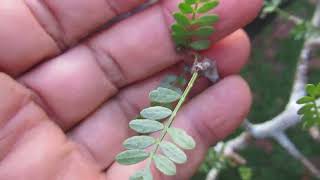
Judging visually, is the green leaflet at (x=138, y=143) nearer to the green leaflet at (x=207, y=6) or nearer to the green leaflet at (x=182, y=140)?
the green leaflet at (x=182, y=140)

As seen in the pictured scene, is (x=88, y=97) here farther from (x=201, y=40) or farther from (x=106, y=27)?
(x=201, y=40)

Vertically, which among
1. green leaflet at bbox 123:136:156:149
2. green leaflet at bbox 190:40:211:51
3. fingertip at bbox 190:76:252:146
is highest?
green leaflet at bbox 123:136:156:149

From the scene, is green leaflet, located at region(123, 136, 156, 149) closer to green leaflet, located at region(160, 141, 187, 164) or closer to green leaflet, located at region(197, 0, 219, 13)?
green leaflet, located at region(160, 141, 187, 164)

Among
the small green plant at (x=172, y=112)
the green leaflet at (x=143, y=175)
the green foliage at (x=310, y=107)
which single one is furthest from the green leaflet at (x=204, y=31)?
the green leaflet at (x=143, y=175)

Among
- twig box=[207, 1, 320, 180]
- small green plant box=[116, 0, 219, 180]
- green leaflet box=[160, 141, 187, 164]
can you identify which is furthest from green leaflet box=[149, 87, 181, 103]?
twig box=[207, 1, 320, 180]

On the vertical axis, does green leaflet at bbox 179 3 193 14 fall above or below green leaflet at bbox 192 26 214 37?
above

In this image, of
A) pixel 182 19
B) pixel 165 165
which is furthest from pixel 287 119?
pixel 165 165

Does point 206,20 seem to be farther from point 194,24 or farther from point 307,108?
point 307,108

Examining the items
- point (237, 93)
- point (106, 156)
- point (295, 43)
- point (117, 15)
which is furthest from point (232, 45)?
point (295, 43)
